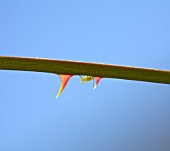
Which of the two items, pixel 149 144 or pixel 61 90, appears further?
pixel 149 144

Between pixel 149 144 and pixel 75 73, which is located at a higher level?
pixel 149 144

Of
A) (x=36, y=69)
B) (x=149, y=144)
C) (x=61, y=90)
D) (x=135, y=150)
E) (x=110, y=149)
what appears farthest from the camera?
(x=110, y=149)

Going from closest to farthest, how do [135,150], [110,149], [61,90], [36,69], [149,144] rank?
1. [36,69]
2. [61,90]
3. [149,144]
4. [135,150]
5. [110,149]

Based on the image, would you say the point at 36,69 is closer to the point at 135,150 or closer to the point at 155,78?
the point at 155,78

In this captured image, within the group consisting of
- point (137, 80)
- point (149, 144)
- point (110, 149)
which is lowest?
point (137, 80)

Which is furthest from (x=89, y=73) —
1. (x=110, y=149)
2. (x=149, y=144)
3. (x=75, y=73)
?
(x=110, y=149)

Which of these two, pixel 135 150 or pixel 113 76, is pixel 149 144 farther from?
pixel 113 76
